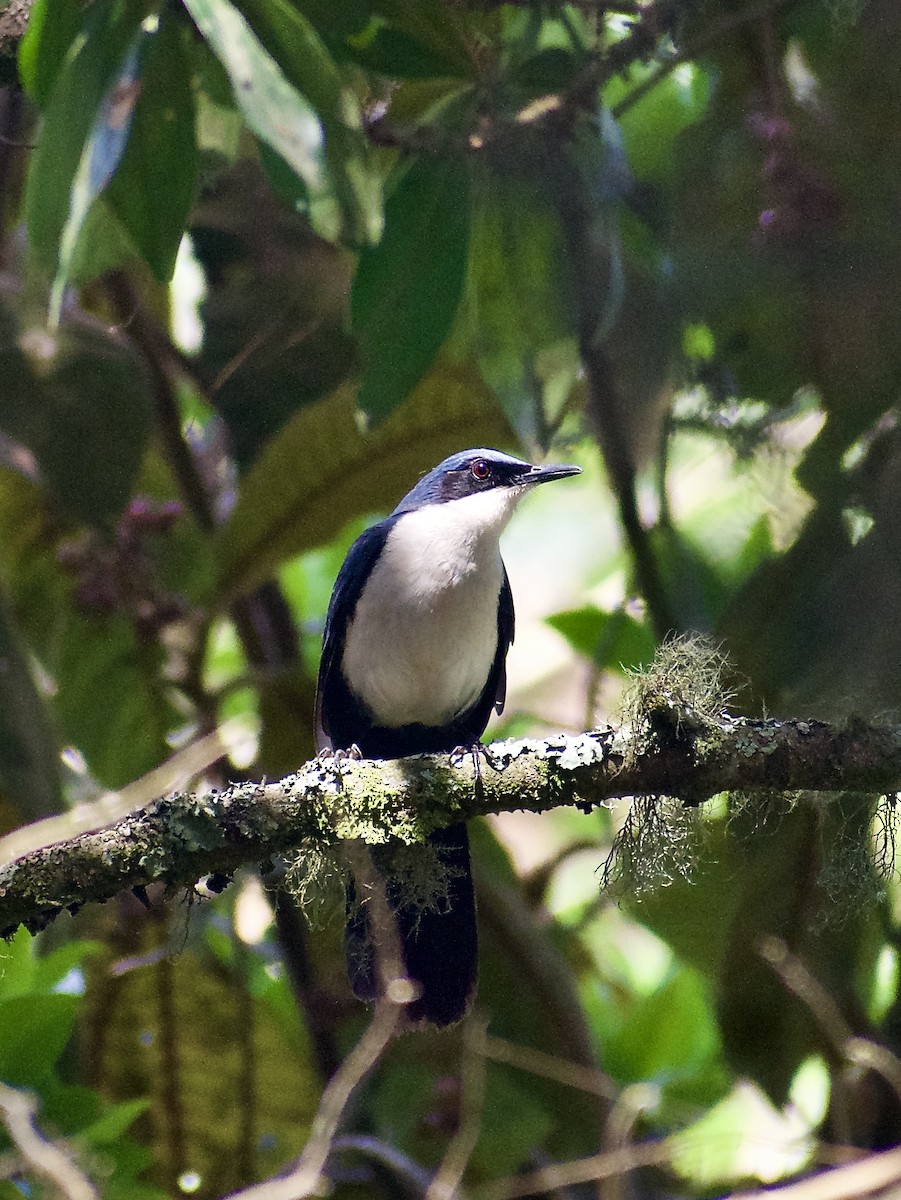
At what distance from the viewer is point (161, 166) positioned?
3051 millimetres

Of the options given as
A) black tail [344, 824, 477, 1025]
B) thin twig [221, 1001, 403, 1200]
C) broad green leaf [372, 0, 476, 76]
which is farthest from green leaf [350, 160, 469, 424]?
thin twig [221, 1001, 403, 1200]

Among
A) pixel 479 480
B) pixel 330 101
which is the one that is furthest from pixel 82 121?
pixel 479 480

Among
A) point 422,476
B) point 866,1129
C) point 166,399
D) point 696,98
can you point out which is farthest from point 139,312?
point 866,1129

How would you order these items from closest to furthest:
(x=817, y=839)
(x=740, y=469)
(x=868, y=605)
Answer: (x=868, y=605), (x=817, y=839), (x=740, y=469)

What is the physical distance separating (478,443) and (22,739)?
1.70 metres

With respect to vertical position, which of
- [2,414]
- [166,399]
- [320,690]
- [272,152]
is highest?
[272,152]

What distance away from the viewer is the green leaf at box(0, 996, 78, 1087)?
10.9 feet

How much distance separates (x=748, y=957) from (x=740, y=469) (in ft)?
4.55

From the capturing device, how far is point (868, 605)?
347 cm

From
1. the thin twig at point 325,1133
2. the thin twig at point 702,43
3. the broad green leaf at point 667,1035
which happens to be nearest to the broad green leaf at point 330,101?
the thin twig at point 702,43

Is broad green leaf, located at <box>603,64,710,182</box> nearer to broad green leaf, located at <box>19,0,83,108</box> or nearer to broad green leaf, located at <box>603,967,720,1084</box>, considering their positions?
broad green leaf, located at <box>19,0,83,108</box>

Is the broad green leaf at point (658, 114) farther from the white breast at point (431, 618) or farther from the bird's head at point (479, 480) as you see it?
the white breast at point (431, 618)

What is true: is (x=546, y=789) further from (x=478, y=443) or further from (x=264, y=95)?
(x=478, y=443)

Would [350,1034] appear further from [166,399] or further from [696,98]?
[696,98]
